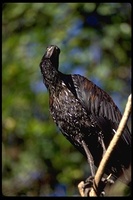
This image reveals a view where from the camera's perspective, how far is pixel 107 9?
19.6 ft

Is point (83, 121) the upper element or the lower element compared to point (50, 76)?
lower

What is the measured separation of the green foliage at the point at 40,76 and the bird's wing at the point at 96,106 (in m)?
2.93

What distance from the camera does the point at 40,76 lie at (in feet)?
23.0

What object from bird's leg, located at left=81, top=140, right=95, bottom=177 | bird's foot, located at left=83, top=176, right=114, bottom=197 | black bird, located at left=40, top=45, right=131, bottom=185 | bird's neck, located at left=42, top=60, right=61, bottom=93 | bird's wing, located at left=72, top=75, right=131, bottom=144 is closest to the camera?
bird's foot, located at left=83, top=176, right=114, bottom=197

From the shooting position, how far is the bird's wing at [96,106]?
346cm

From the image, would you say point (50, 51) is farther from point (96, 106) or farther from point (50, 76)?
point (96, 106)

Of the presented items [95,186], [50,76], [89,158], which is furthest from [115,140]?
[50,76]

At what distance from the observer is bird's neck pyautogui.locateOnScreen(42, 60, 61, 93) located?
120 inches

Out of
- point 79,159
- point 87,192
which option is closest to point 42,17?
point 79,159

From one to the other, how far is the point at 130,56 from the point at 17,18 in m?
1.21

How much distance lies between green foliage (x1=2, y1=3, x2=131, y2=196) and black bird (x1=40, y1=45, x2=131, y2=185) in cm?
302

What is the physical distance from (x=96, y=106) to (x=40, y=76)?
11.5 ft

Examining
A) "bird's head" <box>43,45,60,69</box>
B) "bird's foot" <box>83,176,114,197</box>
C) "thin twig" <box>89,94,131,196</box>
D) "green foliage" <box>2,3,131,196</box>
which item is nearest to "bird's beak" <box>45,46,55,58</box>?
"bird's head" <box>43,45,60,69</box>

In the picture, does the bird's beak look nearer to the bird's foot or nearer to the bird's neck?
the bird's neck
